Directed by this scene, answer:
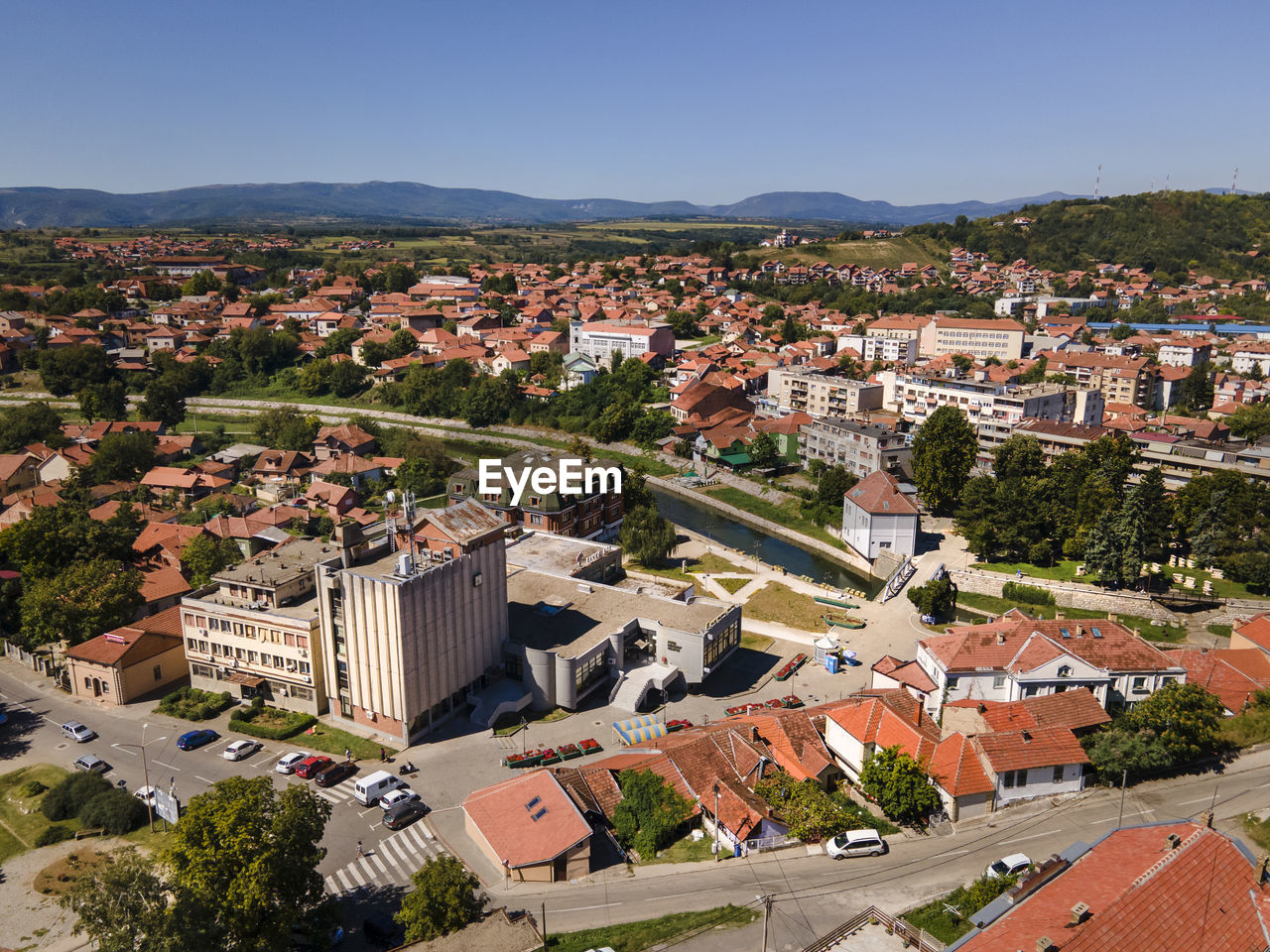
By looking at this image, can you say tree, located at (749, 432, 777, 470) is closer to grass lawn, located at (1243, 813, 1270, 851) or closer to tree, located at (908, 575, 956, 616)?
tree, located at (908, 575, 956, 616)

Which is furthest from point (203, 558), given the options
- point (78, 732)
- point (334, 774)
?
point (334, 774)

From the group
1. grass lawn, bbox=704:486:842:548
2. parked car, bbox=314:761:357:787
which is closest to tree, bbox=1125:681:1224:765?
parked car, bbox=314:761:357:787

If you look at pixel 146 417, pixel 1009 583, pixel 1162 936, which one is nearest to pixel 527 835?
pixel 1162 936

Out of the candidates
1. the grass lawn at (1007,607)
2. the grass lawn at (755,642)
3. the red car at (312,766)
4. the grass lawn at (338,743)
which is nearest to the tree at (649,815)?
the grass lawn at (338,743)

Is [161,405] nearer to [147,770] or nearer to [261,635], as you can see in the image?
[261,635]

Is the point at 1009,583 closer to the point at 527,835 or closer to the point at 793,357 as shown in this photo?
the point at 527,835
